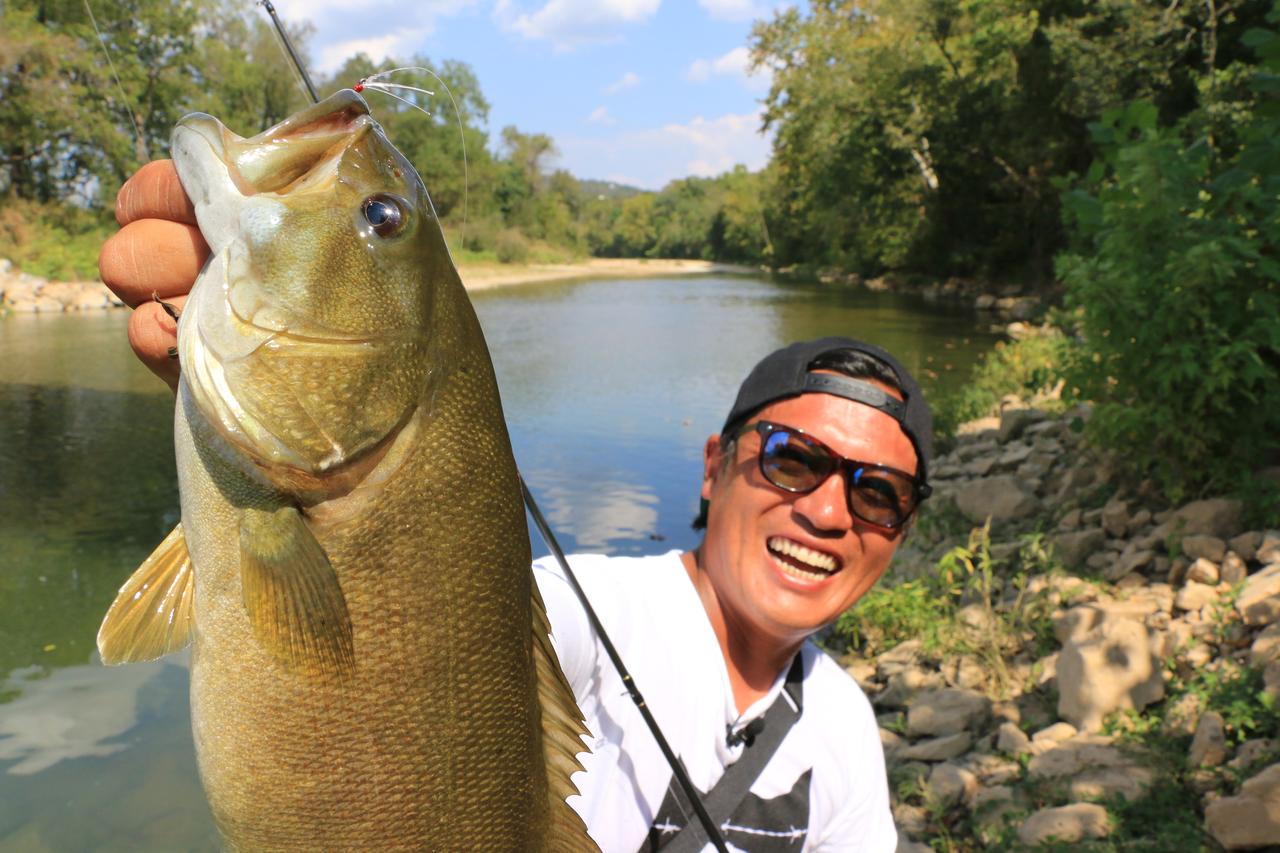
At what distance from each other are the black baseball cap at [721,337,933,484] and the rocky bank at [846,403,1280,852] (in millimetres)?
2155

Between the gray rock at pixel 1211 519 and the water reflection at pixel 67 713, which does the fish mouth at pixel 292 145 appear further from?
the gray rock at pixel 1211 519

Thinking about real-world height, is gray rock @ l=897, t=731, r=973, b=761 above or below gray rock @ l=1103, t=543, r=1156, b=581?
below

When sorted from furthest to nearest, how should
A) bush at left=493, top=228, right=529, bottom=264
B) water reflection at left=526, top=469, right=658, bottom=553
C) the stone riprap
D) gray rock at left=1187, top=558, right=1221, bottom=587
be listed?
1. bush at left=493, top=228, right=529, bottom=264
2. the stone riprap
3. water reflection at left=526, top=469, right=658, bottom=553
4. gray rock at left=1187, top=558, right=1221, bottom=587

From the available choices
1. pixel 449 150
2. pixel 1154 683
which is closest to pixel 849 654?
pixel 1154 683

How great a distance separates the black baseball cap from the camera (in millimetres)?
2238

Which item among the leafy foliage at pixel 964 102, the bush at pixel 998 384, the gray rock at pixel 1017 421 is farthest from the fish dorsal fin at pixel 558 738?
the leafy foliage at pixel 964 102

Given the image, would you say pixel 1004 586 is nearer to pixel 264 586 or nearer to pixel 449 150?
pixel 264 586

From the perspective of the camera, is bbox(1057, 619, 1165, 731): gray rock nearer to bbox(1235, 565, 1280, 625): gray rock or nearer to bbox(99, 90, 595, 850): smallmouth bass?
bbox(1235, 565, 1280, 625): gray rock

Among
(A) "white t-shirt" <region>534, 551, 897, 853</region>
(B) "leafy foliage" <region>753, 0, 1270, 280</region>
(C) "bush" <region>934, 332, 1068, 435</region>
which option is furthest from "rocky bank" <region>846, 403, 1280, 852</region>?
(B) "leafy foliage" <region>753, 0, 1270, 280</region>

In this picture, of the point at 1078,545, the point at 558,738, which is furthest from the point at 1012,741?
the point at 558,738

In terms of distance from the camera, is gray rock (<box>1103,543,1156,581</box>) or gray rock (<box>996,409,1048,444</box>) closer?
gray rock (<box>1103,543,1156,581</box>)

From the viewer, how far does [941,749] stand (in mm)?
4602

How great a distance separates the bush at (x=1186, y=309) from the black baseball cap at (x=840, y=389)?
12.6ft

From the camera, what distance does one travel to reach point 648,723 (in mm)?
1844
